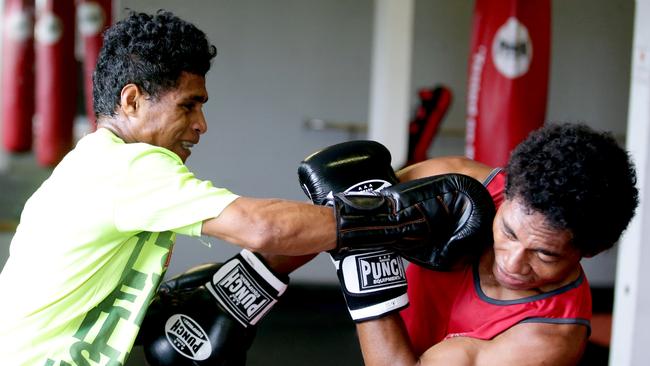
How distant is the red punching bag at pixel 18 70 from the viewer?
14.2 feet

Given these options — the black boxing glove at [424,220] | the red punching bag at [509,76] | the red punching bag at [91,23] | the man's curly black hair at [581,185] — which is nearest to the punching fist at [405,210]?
the black boxing glove at [424,220]

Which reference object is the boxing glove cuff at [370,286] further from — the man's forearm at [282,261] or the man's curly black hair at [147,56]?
the man's curly black hair at [147,56]

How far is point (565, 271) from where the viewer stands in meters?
1.53

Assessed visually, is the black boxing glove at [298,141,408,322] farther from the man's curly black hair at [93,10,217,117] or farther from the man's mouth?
the man's curly black hair at [93,10,217,117]

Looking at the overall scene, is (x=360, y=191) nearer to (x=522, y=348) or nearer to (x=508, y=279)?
(x=508, y=279)

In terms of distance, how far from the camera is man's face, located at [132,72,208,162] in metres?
1.54

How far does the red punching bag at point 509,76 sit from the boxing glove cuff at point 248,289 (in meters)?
1.92

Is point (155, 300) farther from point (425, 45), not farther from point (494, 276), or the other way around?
point (425, 45)

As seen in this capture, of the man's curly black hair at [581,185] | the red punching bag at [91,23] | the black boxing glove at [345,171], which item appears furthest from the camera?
the red punching bag at [91,23]

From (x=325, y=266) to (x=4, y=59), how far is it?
2251mm

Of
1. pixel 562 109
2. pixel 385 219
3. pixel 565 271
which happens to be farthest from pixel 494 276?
pixel 562 109

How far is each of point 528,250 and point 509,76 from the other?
224cm

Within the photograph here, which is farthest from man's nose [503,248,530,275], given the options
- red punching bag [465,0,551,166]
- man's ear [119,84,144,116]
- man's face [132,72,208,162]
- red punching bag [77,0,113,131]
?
red punching bag [77,0,113,131]

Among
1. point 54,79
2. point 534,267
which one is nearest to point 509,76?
point 534,267
